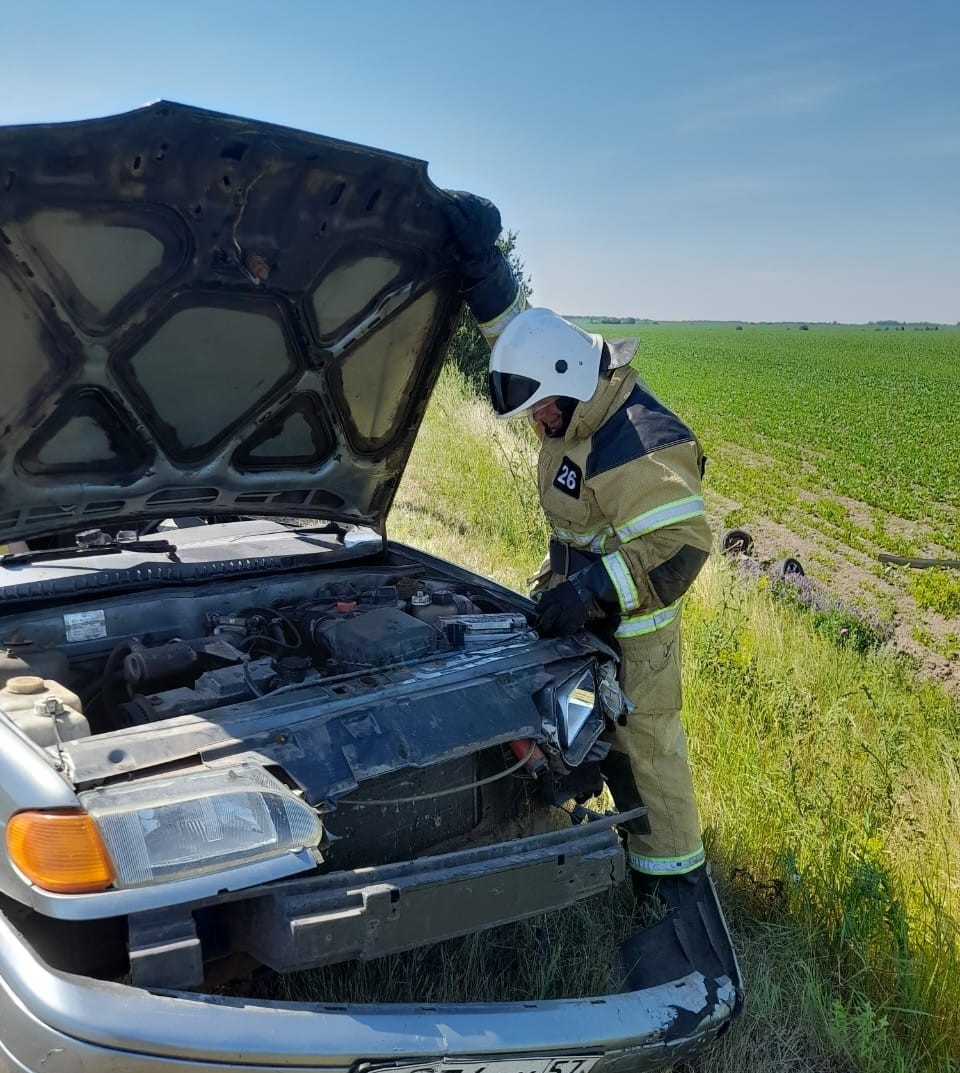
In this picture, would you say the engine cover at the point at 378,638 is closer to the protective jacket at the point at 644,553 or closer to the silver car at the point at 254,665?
the silver car at the point at 254,665

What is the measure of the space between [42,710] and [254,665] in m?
0.58

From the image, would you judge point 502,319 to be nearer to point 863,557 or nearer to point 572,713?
point 572,713

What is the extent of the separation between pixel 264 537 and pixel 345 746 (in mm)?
1767

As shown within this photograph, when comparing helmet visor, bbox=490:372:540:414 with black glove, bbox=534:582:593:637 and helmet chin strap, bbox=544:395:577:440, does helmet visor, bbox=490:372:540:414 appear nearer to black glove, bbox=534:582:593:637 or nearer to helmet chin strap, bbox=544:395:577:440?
helmet chin strap, bbox=544:395:577:440

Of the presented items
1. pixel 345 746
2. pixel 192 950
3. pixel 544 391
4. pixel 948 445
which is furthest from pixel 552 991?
pixel 948 445

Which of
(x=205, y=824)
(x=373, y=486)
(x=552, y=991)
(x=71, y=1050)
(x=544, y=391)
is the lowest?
(x=552, y=991)

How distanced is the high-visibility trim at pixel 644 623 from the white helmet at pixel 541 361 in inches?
27.6

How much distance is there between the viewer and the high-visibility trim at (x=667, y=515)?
2785mm

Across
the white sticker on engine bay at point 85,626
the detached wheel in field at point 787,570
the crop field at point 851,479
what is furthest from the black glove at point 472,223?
the crop field at point 851,479

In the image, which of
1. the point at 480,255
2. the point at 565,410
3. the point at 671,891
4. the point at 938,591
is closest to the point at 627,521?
the point at 565,410

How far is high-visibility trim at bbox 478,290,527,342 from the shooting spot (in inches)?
125

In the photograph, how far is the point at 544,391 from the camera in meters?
2.91

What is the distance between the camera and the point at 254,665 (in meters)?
2.51

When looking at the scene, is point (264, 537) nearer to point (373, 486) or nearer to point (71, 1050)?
point (373, 486)
